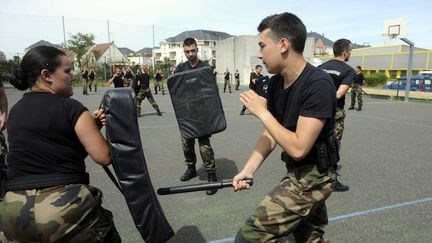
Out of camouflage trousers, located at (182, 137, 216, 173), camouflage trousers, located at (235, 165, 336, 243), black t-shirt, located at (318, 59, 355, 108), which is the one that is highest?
black t-shirt, located at (318, 59, 355, 108)

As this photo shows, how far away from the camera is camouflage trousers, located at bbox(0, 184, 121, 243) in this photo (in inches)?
63.7

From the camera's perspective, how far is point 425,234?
3.16 meters

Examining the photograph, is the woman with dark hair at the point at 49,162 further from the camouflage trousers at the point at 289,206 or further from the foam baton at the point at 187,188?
the camouflage trousers at the point at 289,206

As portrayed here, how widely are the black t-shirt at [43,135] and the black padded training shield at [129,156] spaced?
0.62 ft

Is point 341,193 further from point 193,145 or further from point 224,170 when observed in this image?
point 193,145

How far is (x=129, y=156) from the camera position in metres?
1.68

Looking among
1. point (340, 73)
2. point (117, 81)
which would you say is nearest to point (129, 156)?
point (340, 73)

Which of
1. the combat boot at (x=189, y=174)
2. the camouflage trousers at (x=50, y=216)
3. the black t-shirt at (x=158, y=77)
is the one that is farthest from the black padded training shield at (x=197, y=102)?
the black t-shirt at (x=158, y=77)

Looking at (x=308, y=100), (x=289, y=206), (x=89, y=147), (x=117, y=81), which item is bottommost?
(x=289, y=206)

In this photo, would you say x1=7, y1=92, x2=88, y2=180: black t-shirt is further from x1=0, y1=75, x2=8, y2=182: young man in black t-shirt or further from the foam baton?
x1=0, y1=75, x2=8, y2=182: young man in black t-shirt

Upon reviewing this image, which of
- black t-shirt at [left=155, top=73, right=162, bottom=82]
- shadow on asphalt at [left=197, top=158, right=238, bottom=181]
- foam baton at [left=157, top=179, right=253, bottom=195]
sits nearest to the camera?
foam baton at [left=157, top=179, right=253, bottom=195]

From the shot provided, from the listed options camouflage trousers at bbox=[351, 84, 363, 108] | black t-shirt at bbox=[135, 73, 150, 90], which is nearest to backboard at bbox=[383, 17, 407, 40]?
camouflage trousers at bbox=[351, 84, 363, 108]

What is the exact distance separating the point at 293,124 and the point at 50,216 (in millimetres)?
1419

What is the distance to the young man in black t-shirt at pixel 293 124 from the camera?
182 centimetres
